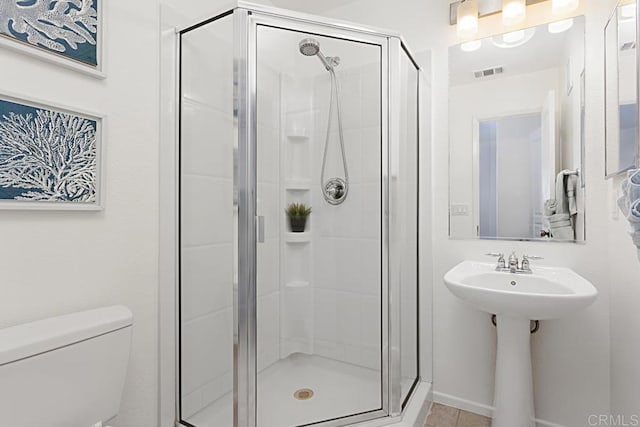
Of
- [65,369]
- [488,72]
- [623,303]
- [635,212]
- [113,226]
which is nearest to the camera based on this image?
[635,212]

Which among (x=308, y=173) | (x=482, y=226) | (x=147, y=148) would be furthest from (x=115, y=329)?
(x=482, y=226)

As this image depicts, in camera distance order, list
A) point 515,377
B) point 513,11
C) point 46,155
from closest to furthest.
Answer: point 46,155, point 515,377, point 513,11

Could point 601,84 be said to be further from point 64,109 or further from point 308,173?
point 64,109

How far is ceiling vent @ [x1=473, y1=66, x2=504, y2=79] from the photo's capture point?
1.81 meters

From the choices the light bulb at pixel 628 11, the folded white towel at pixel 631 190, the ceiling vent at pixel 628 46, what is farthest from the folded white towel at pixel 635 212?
the light bulb at pixel 628 11

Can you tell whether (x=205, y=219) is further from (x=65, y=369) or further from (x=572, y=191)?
(x=572, y=191)

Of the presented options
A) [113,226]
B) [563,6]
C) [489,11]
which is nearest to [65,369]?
[113,226]

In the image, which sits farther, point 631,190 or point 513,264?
→ point 513,264

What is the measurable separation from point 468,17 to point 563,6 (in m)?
0.42

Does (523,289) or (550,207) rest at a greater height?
(550,207)

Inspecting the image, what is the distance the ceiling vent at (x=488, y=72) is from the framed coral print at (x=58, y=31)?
1755mm

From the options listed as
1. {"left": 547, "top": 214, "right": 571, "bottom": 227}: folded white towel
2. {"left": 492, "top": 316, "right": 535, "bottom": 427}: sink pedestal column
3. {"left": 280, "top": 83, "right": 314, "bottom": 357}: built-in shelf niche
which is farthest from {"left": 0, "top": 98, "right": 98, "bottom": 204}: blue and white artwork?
{"left": 547, "top": 214, "right": 571, "bottom": 227}: folded white towel

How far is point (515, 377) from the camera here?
1492 mm

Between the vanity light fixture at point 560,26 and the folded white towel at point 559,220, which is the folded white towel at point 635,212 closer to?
the folded white towel at point 559,220
